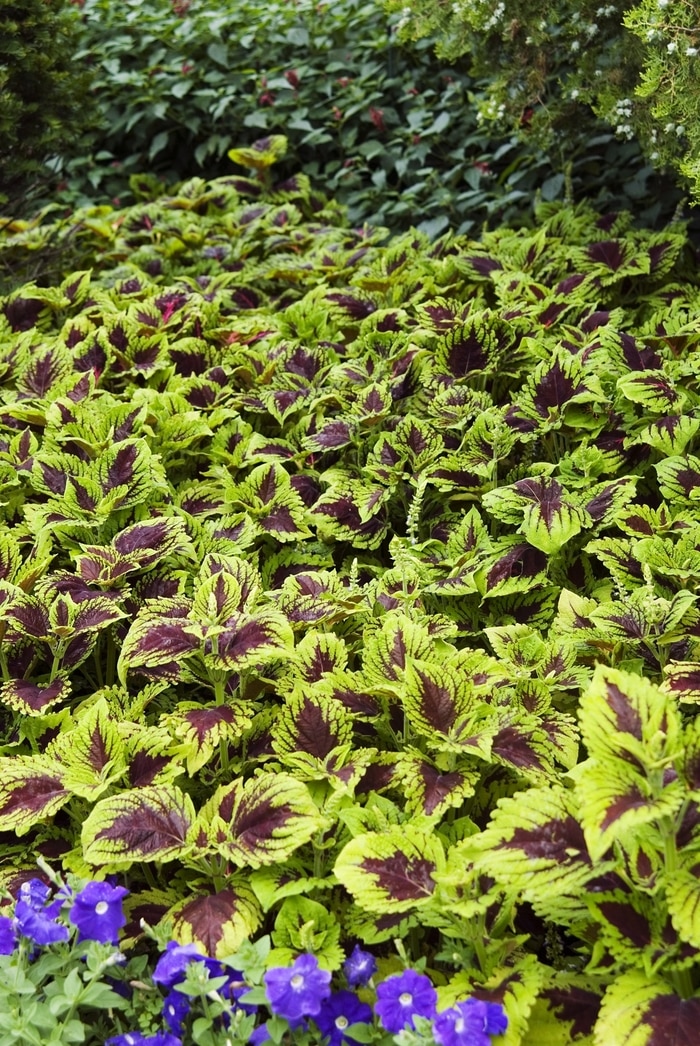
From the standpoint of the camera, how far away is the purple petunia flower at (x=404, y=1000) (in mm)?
1157

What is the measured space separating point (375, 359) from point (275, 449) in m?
0.47

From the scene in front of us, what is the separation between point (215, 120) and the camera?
509 centimetres

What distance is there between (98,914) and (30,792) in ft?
0.88

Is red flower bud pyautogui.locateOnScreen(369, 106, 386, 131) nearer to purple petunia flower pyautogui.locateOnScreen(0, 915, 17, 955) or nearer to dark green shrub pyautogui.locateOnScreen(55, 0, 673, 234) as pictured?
dark green shrub pyautogui.locateOnScreen(55, 0, 673, 234)

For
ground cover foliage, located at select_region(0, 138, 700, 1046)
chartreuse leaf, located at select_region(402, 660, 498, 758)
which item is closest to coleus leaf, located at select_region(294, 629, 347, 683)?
ground cover foliage, located at select_region(0, 138, 700, 1046)

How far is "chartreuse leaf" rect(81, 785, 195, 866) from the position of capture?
1347 mm

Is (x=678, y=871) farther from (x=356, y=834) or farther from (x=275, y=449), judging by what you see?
(x=275, y=449)

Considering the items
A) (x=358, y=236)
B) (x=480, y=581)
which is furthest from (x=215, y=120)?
(x=480, y=581)

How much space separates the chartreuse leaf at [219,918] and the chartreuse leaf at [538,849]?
1.07 ft

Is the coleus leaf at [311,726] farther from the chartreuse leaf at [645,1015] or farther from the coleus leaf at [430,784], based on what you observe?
the chartreuse leaf at [645,1015]

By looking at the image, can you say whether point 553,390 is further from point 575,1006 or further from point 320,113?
point 320,113

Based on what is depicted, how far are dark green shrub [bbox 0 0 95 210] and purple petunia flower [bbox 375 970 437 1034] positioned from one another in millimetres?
3602

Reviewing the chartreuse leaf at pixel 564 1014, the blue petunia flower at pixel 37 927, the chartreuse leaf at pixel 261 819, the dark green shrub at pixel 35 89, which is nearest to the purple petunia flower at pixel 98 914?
the blue petunia flower at pixel 37 927

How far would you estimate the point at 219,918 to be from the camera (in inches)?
52.7
